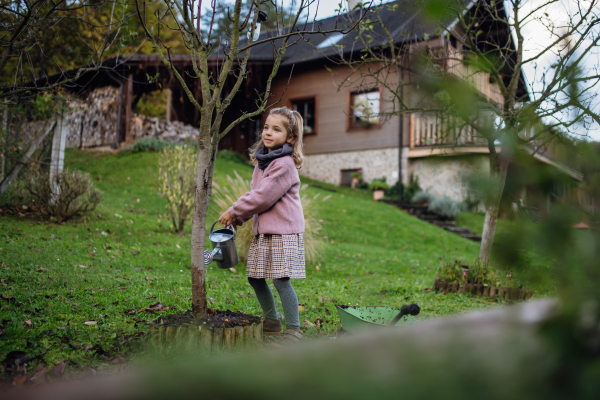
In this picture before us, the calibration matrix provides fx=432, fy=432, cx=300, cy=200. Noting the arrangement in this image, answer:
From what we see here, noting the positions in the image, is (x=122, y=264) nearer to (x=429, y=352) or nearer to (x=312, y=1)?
(x=312, y=1)

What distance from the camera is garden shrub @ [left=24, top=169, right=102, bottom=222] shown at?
708 cm

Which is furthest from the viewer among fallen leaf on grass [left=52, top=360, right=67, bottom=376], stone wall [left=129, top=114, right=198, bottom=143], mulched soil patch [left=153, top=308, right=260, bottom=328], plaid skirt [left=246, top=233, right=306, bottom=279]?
stone wall [left=129, top=114, right=198, bottom=143]

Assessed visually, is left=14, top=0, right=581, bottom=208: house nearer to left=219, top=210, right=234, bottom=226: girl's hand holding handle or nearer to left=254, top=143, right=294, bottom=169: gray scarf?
left=254, top=143, right=294, bottom=169: gray scarf

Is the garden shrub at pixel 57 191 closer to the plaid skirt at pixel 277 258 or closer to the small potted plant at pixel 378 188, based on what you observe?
the plaid skirt at pixel 277 258

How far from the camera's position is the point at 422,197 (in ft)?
46.8

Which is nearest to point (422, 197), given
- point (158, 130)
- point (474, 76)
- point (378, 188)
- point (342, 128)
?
point (378, 188)

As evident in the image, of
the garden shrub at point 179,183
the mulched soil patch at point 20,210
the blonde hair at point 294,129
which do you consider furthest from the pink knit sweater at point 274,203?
the mulched soil patch at point 20,210

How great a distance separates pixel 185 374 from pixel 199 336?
190 cm

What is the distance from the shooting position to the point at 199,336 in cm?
224

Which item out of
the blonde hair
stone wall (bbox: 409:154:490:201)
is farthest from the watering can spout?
stone wall (bbox: 409:154:490:201)

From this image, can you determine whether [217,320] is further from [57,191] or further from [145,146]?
[145,146]

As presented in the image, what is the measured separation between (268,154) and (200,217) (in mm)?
830

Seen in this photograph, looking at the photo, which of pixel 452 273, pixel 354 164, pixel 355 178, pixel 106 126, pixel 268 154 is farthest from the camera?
pixel 354 164

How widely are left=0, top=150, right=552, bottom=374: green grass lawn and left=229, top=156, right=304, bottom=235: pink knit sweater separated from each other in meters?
0.91
